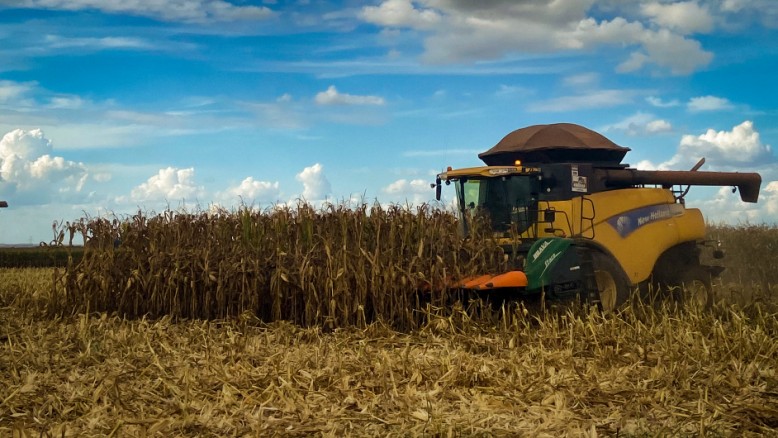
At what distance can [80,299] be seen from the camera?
1040 centimetres

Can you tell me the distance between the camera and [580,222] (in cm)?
1041

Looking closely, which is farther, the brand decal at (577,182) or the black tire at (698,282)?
the black tire at (698,282)

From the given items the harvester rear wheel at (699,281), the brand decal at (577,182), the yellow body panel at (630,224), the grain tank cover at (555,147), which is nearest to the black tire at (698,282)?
the harvester rear wheel at (699,281)

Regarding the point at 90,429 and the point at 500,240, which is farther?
the point at 500,240

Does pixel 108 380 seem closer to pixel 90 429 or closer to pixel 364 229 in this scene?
pixel 90 429

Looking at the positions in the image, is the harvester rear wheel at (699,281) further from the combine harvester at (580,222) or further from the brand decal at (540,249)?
the brand decal at (540,249)

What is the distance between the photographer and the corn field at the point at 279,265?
9156mm

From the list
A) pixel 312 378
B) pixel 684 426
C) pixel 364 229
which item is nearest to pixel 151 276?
pixel 364 229

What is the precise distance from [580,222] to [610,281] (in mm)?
886

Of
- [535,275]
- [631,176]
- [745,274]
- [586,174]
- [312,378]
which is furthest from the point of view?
[745,274]

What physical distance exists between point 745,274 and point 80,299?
13.6m

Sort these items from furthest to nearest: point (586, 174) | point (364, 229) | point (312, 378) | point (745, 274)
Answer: point (745, 274) < point (586, 174) < point (364, 229) < point (312, 378)

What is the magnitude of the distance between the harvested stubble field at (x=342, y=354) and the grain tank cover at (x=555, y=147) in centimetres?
294

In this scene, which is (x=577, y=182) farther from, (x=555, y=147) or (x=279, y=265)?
(x=279, y=265)
